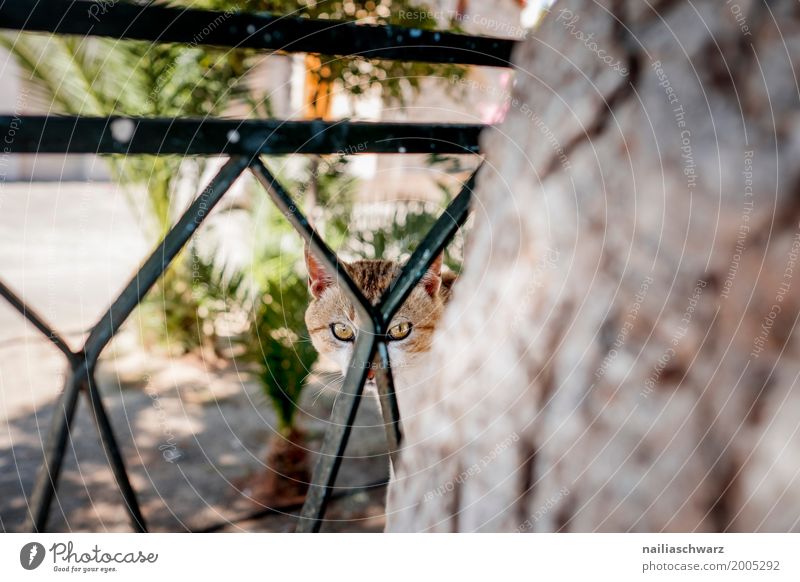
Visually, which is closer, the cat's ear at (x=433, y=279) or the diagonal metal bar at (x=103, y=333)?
the diagonal metal bar at (x=103, y=333)

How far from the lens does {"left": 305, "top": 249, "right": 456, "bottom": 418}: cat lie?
→ 0.41 metres

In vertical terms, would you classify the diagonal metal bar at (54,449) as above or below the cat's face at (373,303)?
below

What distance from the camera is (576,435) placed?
15cm

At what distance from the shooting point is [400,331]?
17.6 inches

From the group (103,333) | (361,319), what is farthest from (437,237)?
(103,333)

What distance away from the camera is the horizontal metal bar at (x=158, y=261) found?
29 centimetres

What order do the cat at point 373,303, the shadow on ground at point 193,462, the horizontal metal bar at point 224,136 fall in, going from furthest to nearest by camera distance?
the shadow on ground at point 193,462, the cat at point 373,303, the horizontal metal bar at point 224,136

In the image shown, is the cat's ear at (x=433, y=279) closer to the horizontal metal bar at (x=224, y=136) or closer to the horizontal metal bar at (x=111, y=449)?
the horizontal metal bar at (x=224, y=136)

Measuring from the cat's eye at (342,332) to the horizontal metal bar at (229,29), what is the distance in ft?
0.69

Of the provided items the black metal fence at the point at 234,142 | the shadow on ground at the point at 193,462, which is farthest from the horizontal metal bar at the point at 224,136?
the shadow on ground at the point at 193,462
